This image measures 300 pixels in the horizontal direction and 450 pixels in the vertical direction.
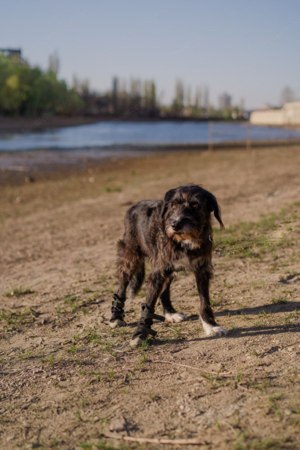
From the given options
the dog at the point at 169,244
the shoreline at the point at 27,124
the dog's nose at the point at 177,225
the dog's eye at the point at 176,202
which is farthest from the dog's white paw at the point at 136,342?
the shoreline at the point at 27,124

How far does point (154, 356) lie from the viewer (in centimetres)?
549

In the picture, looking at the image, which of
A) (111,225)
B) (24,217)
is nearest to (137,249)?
(111,225)

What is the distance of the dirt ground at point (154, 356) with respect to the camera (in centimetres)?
415

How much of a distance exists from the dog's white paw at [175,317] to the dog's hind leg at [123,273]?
0.48 m

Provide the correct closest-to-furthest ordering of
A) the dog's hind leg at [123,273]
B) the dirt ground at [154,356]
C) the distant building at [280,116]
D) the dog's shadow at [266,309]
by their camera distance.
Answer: the dirt ground at [154,356] < the dog's shadow at [266,309] < the dog's hind leg at [123,273] < the distant building at [280,116]

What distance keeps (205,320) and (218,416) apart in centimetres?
179

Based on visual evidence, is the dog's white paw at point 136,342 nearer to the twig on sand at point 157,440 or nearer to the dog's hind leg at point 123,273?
the dog's hind leg at point 123,273

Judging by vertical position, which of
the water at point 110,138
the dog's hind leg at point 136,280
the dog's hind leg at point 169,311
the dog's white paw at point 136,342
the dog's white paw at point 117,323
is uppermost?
the water at point 110,138

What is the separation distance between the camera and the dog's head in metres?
5.48

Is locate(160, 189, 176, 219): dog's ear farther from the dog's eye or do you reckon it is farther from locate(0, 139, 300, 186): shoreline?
locate(0, 139, 300, 186): shoreline

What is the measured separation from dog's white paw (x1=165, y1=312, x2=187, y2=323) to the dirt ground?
4.2 inches

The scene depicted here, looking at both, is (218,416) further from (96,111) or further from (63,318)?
(96,111)

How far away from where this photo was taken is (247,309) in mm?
6559

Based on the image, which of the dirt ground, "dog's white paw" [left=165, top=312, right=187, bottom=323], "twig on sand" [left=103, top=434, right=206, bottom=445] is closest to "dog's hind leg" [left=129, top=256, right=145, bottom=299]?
the dirt ground
